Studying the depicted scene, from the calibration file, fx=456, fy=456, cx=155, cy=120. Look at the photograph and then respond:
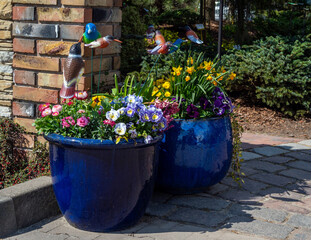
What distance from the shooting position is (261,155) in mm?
4969

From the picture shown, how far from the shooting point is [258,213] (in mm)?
3348

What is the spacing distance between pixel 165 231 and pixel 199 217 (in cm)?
34

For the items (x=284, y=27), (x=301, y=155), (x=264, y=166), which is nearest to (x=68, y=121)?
(x=264, y=166)

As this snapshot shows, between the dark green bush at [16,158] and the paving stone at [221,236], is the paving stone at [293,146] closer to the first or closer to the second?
the paving stone at [221,236]

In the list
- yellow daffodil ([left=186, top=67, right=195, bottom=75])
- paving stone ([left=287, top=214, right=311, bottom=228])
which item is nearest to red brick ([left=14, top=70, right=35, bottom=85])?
yellow daffodil ([left=186, top=67, right=195, bottom=75])

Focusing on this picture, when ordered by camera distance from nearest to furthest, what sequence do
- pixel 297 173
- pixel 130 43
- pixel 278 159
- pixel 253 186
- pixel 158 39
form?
pixel 158 39 → pixel 253 186 → pixel 297 173 → pixel 278 159 → pixel 130 43

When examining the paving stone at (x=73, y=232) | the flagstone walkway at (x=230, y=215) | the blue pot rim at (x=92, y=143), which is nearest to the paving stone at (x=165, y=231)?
the flagstone walkway at (x=230, y=215)

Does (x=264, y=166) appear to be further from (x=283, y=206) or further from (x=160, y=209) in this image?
(x=160, y=209)

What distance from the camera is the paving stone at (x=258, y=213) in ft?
10.7

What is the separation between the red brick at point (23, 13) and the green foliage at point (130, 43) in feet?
9.38

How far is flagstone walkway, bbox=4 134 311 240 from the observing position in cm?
297

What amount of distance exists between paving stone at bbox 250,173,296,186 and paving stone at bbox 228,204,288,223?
0.68m

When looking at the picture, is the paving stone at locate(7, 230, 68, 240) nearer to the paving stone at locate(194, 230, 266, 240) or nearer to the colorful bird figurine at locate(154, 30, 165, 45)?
the paving stone at locate(194, 230, 266, 240)

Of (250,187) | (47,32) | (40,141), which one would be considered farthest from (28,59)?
(250,187)
